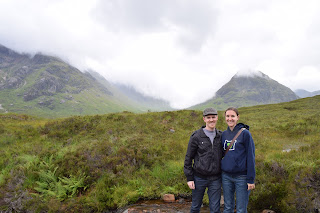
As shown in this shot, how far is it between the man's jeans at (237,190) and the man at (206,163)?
0.20 metres

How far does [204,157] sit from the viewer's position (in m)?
4.40

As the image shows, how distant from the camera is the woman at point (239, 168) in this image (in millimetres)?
4070

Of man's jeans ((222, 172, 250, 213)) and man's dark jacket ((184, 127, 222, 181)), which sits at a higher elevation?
man's dark jacket ((184, 127, 222, 181))

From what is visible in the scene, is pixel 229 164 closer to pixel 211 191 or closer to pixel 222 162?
pixel 222 162

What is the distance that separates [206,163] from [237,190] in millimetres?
1013

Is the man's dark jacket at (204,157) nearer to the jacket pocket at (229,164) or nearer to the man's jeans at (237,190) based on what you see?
the jacket pocket at (229,164)

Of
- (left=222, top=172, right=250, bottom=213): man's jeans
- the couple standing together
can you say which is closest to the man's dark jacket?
the couple standing together

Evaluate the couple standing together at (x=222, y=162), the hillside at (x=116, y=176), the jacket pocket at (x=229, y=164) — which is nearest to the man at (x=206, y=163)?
the couple standing together at (x=222, y=162)

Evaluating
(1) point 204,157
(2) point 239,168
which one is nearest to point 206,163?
(1) point 204,157

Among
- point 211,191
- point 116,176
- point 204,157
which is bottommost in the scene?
point 116,176

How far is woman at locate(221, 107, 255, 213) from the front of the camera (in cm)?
407

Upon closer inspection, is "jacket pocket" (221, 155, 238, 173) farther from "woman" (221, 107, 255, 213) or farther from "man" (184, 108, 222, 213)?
"man" (184, 108, 222, 213)

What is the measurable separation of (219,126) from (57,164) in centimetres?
1388

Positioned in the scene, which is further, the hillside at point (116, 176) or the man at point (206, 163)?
the hillside at point (116, 176)
